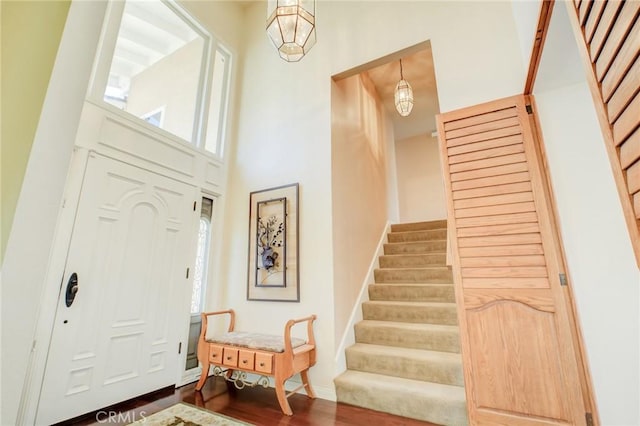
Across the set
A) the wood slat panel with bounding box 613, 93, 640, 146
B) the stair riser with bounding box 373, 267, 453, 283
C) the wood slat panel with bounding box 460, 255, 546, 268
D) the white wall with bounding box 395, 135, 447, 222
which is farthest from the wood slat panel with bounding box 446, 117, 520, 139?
the white wall with bounding box 395, 135, 447, 222

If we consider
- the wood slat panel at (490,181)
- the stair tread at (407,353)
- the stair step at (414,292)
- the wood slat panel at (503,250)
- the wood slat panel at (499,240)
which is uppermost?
the wood slat panel at (490,181)

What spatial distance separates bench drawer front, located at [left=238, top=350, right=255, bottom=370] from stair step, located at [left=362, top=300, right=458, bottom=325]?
1435 mm

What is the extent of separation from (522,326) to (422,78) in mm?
4489

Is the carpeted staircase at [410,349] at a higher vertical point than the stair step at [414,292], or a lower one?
lower

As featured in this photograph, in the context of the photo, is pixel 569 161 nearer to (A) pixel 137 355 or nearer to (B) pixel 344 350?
(B) pixel 344 350

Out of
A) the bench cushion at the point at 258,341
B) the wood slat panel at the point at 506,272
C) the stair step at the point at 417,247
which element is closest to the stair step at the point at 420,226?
the stair step at the point at 417,247

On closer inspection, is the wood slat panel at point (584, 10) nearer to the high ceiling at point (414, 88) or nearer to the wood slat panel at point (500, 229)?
the wood slat panel at point (500, 229)

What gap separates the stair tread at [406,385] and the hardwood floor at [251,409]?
0.66 feet

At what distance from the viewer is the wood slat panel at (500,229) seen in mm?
2016

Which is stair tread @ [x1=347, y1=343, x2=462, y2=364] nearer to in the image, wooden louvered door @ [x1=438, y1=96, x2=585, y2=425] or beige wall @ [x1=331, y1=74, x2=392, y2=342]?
beige wall @ [x1=331, y1=74, x2=392, y2=342]

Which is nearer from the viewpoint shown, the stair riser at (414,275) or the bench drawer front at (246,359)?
the bench drawer front at (246,359)

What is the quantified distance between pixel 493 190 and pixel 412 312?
65.1 inches

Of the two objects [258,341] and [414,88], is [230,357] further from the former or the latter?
[414,88]

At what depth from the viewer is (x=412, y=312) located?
10.4 feet
